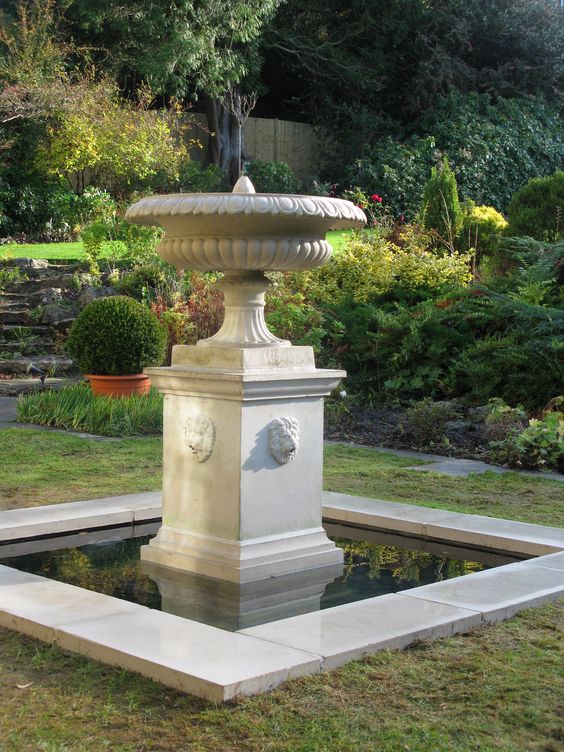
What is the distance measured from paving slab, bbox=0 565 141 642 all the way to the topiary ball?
6139mm

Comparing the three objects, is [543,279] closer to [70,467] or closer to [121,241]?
[70,467]

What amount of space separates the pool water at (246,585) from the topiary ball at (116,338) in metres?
4.87

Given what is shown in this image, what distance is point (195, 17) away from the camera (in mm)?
22219

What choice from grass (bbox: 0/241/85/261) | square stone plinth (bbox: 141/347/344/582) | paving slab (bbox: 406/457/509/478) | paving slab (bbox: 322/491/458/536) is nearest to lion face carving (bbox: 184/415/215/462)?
square stone plinth (bbox: 141/347/344/582)

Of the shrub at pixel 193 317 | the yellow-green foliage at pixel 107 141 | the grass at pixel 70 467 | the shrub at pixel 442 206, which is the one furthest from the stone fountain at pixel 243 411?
the yellow-green foliage at pixel 107 141

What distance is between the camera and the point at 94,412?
10.3 metres

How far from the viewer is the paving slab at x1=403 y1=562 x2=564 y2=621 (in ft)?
14.2

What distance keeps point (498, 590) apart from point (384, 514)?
1610 mm

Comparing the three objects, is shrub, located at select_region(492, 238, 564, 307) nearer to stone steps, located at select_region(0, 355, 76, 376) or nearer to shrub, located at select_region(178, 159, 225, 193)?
stone steps, located at select_region(0, 355, 76, 376)

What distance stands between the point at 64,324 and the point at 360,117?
13.6m

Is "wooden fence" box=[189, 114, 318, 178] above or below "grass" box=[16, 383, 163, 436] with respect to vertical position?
above

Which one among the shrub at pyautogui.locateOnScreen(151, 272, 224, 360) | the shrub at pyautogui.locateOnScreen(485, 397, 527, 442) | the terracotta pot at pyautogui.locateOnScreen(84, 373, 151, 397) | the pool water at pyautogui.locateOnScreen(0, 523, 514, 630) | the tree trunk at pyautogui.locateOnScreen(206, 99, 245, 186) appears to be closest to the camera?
the pool water at pyautogui.locateOnScreen(0, 523, 514, 630)

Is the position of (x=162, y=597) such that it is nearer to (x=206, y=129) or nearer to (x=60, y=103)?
(x=60, y=103)

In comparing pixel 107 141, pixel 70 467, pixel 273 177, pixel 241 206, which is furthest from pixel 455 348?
pixel 273 177
